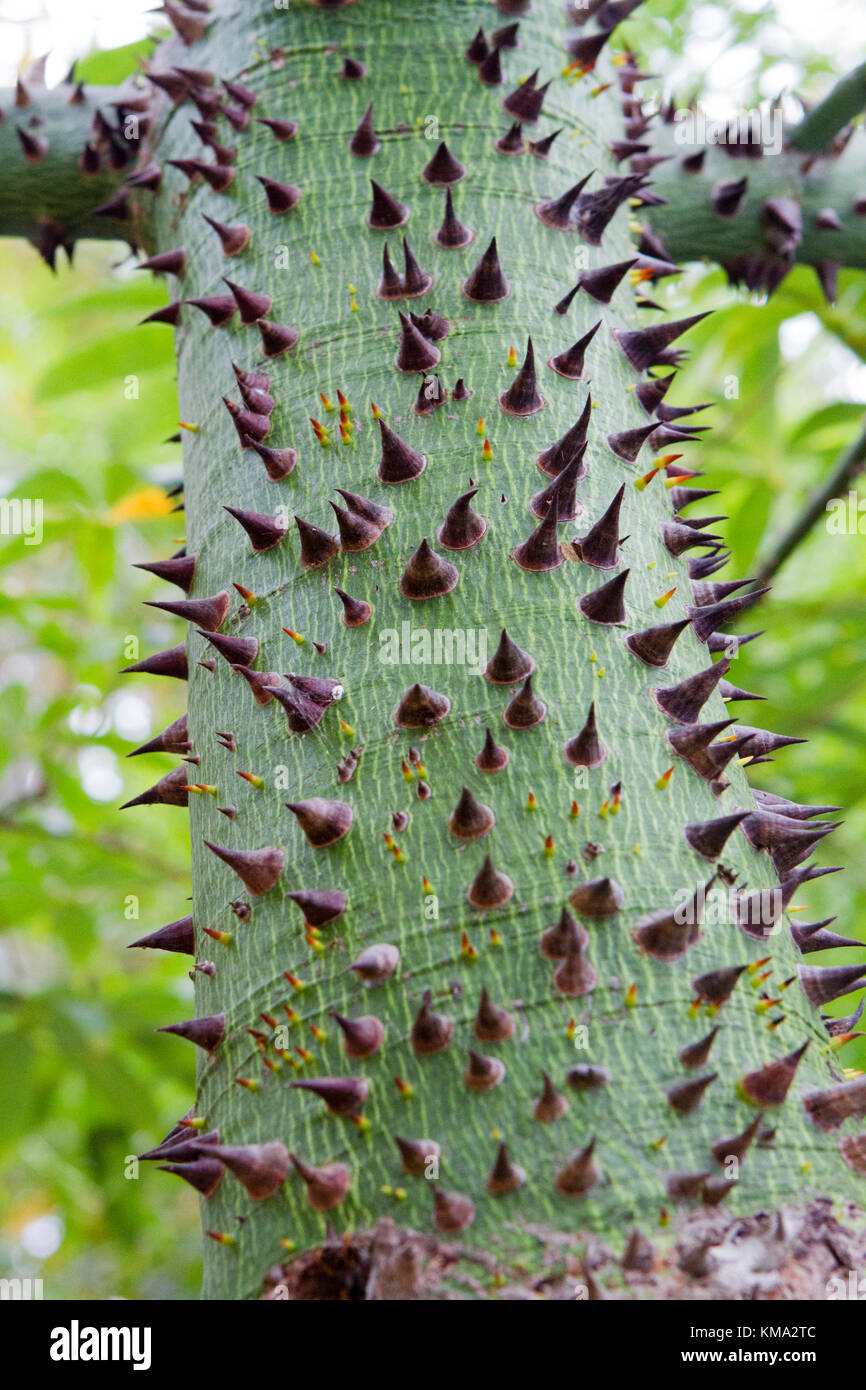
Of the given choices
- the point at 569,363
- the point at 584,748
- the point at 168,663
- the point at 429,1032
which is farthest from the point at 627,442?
the point at 429,1032

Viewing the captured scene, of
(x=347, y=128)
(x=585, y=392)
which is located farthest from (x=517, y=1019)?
(x=347, y=128)

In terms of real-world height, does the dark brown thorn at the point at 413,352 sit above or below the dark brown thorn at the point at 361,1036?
above

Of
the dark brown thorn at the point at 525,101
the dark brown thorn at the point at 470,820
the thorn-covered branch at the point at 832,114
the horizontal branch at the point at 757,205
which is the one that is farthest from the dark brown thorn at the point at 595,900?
the thorn-covered branch at the point at 832,114

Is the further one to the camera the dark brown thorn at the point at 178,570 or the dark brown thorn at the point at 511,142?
the dark brown thorn at the point at 511,142

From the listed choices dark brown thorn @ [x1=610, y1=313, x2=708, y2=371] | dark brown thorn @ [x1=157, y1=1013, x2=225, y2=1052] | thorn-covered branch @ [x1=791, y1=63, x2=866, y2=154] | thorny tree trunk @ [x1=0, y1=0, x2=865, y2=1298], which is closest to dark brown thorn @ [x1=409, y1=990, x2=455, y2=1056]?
thorny tree trunk @ [x1=0, y1=0, x2=865, y2=1298]

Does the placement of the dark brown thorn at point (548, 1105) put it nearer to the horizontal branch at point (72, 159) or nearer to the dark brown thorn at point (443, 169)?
the dark brown thorn at point (443, 169)

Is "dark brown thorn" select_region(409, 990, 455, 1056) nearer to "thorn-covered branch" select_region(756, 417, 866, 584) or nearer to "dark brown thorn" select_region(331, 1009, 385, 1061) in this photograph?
"dark brown thorn" select_region(331, 1009, 385, 1061)

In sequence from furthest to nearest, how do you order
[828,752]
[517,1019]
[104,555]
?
[828,752], [104,555], [517,1019]
